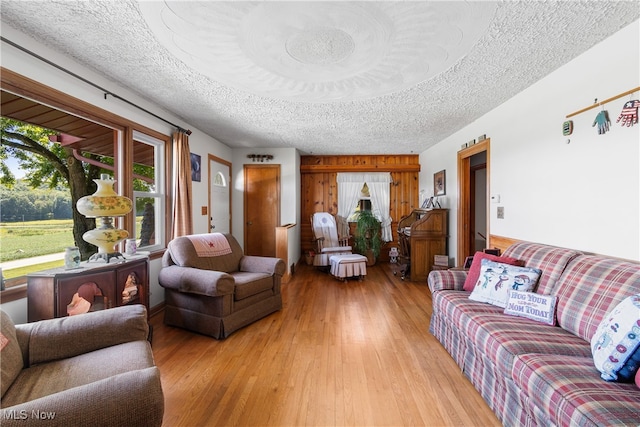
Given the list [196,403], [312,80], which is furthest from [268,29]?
[196,403]

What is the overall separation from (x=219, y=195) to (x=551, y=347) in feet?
14.8

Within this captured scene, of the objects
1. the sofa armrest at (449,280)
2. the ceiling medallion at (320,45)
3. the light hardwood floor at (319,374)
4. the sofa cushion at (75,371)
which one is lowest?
the light hardwood floor at (319,374)

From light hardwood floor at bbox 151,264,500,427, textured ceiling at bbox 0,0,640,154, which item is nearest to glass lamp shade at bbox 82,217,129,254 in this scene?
light hardwood floor at bbox 151,264,500,427

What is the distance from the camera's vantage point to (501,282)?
6.66 ft

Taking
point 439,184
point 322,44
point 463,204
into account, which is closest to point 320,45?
point 322,44

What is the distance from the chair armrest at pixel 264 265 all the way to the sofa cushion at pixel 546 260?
2290mm

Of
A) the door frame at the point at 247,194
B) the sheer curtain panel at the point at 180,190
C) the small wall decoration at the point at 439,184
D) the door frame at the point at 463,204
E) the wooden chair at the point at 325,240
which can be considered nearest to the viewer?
the sheer curtain panel at the point at 180,190

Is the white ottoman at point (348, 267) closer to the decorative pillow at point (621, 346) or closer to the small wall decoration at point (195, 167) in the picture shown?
the small wall decoration at point (195, 167)

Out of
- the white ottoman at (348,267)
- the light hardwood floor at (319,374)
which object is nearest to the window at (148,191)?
the light hardwood floor at (319,374)

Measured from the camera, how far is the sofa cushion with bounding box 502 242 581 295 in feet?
6.21

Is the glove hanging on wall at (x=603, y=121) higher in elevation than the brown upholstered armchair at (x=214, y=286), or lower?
higher

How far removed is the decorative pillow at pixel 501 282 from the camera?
1.97 meters

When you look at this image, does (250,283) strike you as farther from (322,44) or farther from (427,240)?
(427,240)

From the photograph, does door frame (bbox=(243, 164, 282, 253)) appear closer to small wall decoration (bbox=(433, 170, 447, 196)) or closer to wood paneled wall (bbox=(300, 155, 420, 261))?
wood paneled wall (bbox=(300, 155, 420, 261))
